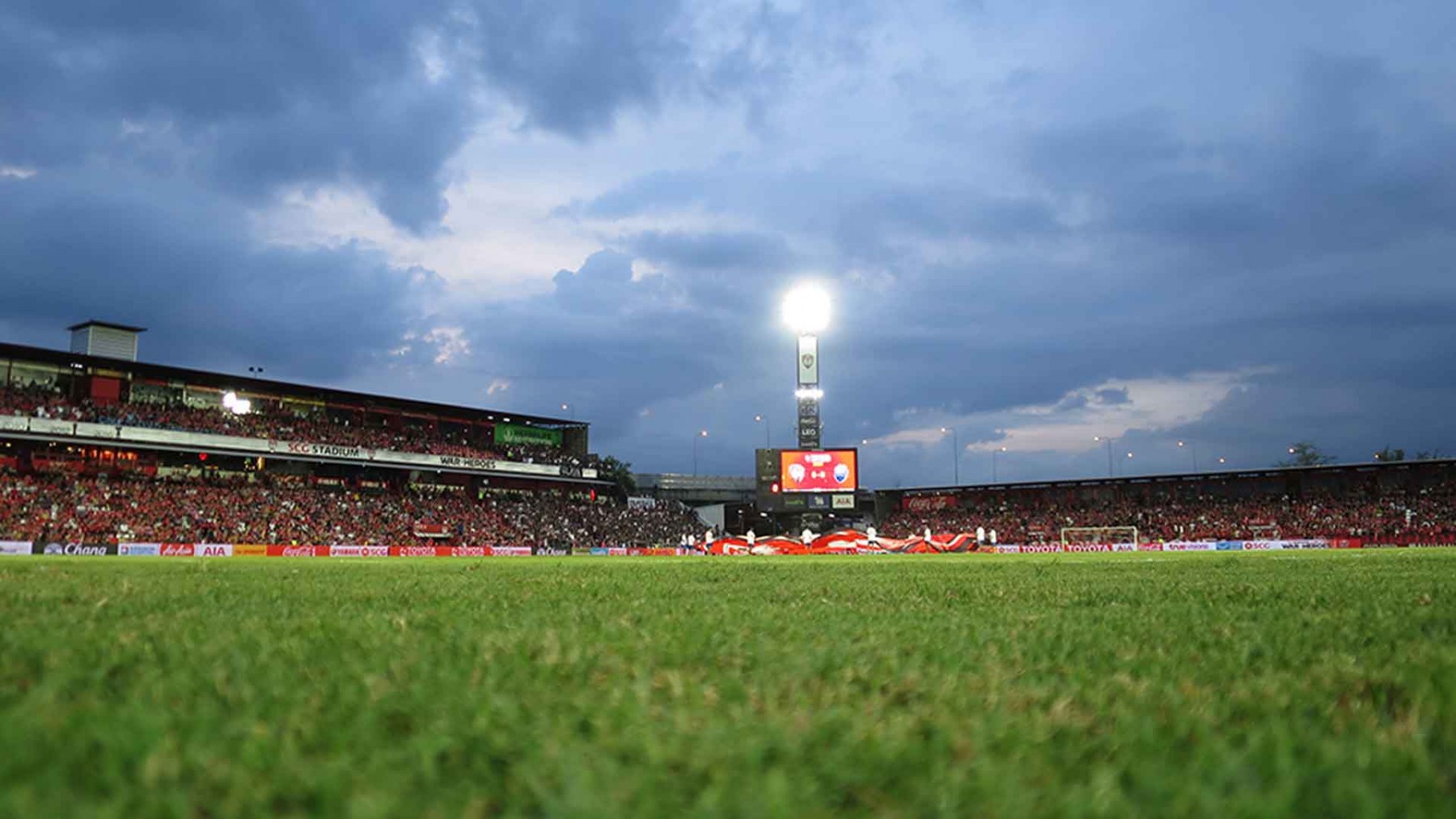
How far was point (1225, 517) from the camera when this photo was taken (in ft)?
216

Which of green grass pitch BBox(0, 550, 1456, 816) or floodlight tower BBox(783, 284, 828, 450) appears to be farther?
floodlight tower BBox(783, 284, 828, 450)

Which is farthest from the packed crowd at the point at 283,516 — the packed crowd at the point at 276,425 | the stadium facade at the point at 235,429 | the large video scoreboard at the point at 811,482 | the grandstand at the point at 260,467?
the large video scoreboard at the point at 811,482

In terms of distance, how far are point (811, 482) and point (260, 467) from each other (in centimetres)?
3424

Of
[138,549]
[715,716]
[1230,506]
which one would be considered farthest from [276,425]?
[1230,506]

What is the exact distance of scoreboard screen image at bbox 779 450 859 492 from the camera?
58.6 meters

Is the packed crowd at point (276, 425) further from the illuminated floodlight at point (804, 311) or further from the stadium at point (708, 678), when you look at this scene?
the stadium at point (708, 678)

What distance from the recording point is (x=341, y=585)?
764 centimetres

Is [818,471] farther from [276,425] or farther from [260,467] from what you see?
[260,467]

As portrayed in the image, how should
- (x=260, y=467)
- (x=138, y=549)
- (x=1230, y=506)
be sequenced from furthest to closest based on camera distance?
1. (x=1230, y=506)
2. (x=260, y=467)
3. (x=138, y=549)

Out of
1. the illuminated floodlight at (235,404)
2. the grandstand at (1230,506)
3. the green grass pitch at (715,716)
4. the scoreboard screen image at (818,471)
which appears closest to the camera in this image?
the green grass pitch at (715,716)

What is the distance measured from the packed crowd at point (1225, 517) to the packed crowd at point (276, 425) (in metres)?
35.3

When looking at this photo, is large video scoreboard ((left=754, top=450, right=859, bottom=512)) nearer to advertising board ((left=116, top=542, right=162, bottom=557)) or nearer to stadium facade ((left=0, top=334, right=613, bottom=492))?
stadium facade ((left=0, top=334, right=613, bottom=492))

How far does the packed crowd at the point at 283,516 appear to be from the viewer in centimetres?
4053

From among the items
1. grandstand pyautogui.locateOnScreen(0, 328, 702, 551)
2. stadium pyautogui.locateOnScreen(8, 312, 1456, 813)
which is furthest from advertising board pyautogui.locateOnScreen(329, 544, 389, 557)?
stadium pyautogui.locateOnScreen(8, 312, 1456, 813)
